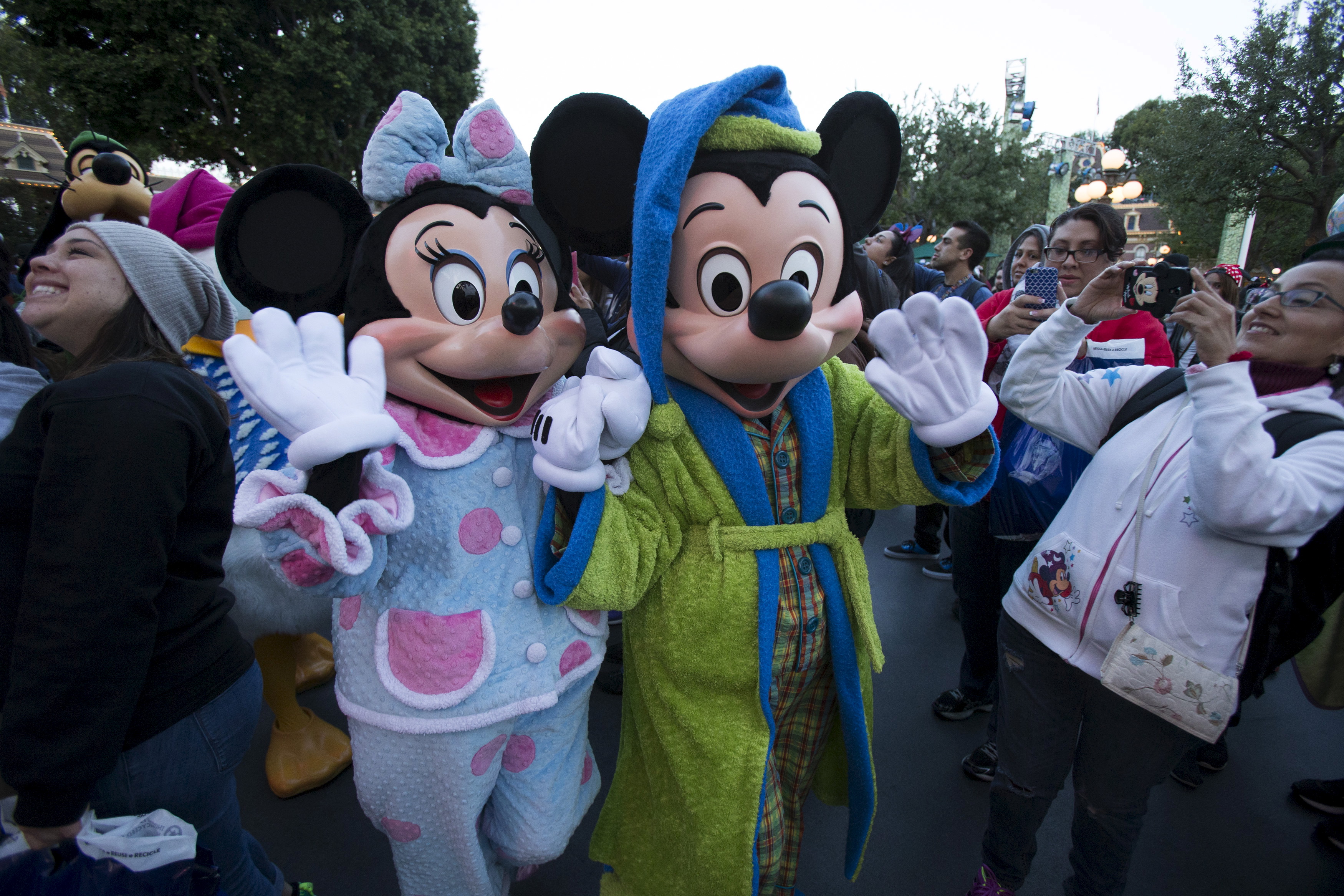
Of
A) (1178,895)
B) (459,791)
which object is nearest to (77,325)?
(459,791)

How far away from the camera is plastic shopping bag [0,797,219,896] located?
3.26 feet

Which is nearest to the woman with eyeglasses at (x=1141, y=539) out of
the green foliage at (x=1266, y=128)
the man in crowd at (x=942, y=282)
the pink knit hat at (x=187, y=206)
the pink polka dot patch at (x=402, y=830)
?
the pink polka dot patch at (x=402, y=830)

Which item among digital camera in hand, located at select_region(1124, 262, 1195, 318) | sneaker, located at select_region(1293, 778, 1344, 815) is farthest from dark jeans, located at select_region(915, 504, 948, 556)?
digital camera in hand, located at select_region(1124, 262, 1195, 318)

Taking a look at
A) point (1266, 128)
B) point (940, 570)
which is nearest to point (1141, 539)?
point (940, 570)

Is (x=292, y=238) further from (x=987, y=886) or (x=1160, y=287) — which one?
(x=987, y=886)

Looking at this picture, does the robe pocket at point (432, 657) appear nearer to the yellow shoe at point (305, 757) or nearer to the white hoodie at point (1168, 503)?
the white hoodie at point (1168, 503)

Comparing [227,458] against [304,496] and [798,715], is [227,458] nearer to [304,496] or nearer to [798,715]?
[304,496]

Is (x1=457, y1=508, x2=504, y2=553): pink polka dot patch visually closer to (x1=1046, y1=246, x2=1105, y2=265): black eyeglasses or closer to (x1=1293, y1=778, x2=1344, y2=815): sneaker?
(x1=1046, y1=246, x2=1105, y2=265): black eyeglasses

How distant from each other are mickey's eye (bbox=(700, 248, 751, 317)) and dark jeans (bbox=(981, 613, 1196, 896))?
1.09 metres

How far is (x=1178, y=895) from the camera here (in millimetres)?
1851

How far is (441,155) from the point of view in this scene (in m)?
1.30

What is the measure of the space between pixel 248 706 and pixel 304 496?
66cm

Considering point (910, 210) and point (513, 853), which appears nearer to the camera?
point (513, 853)

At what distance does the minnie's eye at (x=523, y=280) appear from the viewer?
1.25 metres
